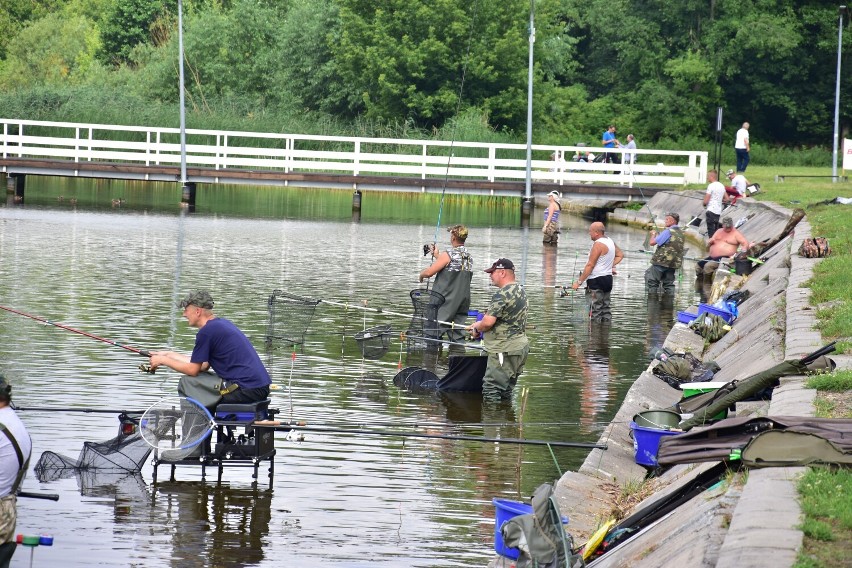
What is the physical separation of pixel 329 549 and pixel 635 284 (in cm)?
1908

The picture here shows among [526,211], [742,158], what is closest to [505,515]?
[526,211]

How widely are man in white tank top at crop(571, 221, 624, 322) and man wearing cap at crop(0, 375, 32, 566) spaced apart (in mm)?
14098

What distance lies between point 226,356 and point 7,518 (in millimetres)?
3467

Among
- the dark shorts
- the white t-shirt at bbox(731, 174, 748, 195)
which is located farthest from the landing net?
the white t-shirt at bbox(731, 174, 748, 195)

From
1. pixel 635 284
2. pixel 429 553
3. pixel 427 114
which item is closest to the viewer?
pixel 429 553

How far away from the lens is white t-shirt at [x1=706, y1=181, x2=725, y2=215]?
3238 centimetres

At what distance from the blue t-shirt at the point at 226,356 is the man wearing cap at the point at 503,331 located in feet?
12.6

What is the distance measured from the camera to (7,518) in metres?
8.08

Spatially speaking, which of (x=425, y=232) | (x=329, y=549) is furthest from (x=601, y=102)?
(x=329, y=549)

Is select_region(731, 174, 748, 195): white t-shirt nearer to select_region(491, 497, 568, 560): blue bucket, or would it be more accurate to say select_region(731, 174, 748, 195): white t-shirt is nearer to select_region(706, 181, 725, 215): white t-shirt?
select_region(706, 181, 725, 215): white t-shirt

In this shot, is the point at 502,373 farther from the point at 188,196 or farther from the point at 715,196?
the point at 188,196

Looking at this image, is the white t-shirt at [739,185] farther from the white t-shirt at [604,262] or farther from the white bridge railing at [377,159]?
the white t-shirt at [604,262]

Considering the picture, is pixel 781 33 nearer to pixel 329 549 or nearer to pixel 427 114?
pixel 427 114

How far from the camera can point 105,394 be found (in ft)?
48.1
